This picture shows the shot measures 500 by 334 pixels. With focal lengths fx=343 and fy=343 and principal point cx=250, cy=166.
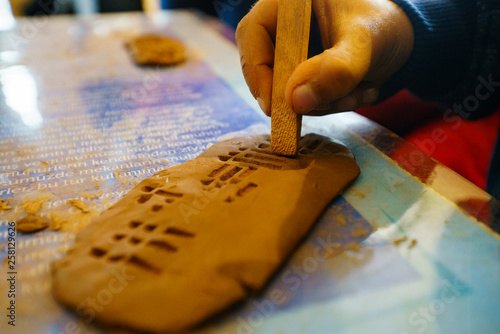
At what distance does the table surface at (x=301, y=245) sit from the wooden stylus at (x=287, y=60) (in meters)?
0.21

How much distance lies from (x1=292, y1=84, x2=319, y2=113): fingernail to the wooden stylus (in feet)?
0.15

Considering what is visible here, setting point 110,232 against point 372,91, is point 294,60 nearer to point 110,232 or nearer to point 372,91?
point 372,91

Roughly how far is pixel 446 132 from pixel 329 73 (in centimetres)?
81

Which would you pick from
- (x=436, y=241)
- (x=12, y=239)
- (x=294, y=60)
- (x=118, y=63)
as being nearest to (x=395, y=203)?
(x=436, y=241)

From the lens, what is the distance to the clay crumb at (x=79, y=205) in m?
0.83

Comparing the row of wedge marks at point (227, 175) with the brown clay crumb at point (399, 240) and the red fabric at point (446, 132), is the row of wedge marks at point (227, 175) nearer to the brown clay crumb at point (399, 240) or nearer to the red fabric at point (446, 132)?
the brown clay crumb at point (399, 240)

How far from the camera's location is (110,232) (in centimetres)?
71

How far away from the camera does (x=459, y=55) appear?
1.18 meters

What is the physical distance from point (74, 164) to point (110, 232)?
1.31ft

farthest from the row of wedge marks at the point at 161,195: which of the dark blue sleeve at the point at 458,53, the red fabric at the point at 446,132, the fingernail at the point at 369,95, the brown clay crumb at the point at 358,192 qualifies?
the red fabric at the point at 446,132

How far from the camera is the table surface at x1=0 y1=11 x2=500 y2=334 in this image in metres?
0.60

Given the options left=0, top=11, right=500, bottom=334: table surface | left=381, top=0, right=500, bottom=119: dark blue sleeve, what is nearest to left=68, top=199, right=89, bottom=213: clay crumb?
left=0, top=11, right=500, bottom=334: table surface

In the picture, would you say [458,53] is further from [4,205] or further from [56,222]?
[4,205]

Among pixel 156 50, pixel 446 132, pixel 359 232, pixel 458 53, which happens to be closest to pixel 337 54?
pixel 359 232
